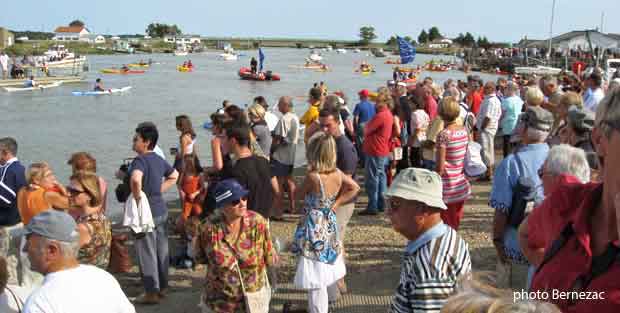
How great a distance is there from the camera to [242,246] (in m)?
4.26

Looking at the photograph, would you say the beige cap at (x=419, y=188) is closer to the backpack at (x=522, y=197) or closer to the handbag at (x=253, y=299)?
the backpack at (x=522, y=197)

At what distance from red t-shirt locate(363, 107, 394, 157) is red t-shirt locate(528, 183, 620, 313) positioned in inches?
241

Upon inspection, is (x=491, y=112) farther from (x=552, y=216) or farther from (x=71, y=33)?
(x=71, y=33)

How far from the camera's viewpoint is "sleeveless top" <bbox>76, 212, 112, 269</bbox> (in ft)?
16.9

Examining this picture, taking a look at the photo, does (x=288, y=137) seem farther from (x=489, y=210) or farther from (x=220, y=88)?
(x=220, y=88)

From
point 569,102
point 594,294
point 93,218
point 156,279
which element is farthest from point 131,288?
point 594,294

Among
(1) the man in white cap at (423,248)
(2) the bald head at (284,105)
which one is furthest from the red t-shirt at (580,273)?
(2) the bald head at (284,105)

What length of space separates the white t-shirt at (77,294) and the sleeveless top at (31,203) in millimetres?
2585

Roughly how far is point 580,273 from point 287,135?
676cm

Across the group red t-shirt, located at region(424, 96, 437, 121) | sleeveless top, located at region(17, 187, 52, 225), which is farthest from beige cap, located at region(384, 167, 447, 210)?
red t-shirt, located at region(424, 96, 437, 121)

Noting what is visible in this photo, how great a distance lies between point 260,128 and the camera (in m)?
8.30

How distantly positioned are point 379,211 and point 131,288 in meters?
3.91

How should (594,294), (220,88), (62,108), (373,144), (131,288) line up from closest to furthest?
(594,294) < (131,288) < (373,144) < (62,108) < (220,88)

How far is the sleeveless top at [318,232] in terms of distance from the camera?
491 centimetres
